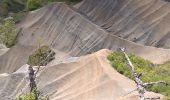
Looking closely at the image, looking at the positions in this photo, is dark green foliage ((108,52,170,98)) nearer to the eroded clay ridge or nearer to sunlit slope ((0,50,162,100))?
sunlit slope ((0,50,162,100))

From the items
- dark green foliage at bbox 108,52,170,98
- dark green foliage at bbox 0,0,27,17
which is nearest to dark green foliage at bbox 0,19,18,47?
dark green foliage at bbox 0,0,27,17

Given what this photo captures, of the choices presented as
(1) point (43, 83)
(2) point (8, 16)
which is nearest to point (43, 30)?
(2) point (8, 16)

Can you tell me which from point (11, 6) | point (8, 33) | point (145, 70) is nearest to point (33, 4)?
point (11, 6)

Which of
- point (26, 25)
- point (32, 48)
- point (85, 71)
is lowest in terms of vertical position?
point (85, 71)

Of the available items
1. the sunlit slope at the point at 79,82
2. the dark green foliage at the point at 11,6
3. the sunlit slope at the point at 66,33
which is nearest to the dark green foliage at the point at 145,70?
the sunlit slope at the point at 79,82

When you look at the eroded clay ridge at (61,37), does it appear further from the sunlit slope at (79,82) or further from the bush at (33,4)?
the sunlit slope at (79,82)

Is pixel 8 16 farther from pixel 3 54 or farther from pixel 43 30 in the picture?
pixel 3 54
